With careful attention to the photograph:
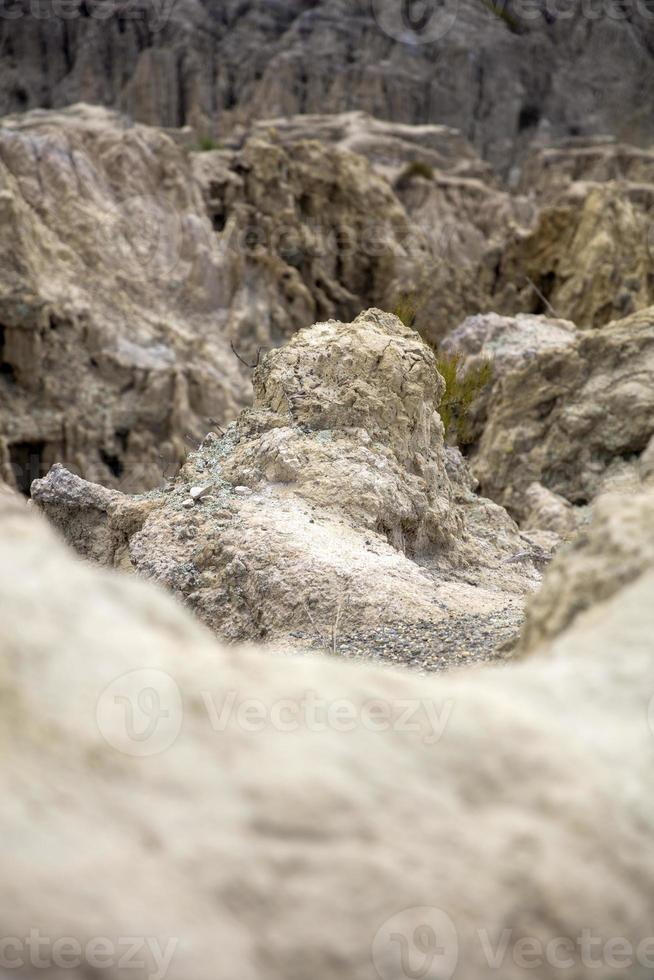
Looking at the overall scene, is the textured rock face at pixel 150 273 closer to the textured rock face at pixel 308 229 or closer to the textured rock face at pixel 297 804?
the textured rock face at pixel 308 229

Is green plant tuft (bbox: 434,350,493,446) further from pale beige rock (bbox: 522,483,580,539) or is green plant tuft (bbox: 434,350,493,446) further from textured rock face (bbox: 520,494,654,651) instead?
textured rock face (bbox: 520,494,654,651)

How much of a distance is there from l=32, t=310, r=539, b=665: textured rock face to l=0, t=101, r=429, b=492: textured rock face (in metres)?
7.72

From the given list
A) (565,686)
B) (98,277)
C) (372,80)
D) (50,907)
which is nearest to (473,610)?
(565,686)

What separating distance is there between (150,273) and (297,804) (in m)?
18.6

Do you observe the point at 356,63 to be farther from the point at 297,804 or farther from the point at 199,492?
the point at 297,804

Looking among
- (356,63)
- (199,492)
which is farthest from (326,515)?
(356,63)

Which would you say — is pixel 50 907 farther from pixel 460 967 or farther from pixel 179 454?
pixel 179 454

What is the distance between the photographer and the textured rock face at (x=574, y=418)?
9.77 m

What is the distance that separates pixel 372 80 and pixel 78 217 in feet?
100

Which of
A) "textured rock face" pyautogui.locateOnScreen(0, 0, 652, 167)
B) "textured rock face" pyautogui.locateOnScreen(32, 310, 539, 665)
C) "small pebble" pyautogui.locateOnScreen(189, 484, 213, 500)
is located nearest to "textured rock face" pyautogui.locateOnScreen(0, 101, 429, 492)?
"textured rock face" pyautogui.locateOnScreen(32, 310, 539, 665)

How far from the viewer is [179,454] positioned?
1628 centimetres

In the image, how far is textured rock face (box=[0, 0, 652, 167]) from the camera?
141 feet

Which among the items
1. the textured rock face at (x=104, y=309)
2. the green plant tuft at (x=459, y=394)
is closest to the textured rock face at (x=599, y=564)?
the green plant tuft at (x=459, y=394)

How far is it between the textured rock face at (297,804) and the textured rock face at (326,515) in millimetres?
2423
